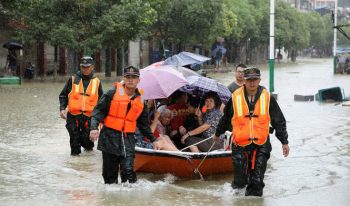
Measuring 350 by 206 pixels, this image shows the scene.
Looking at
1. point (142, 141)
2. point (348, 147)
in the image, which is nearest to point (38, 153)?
point (142, 141)

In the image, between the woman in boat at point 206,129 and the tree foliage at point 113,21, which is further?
the tree foliage at point 113,21

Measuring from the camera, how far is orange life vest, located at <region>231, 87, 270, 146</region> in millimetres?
8555

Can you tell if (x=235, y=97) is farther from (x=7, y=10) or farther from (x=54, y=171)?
(x=7, y=10)

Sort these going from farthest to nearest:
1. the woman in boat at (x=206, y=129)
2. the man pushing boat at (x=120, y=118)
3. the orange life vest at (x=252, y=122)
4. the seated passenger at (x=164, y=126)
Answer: the woman in boat at (x=206, y=129) → the seated passenger at (x=164, y=126) → the man pushing boat at (x=120, y=118) → the orange life vest at (x=252, y=122)

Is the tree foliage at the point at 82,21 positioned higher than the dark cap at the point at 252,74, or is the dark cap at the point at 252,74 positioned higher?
the tree foliage at the point at 82,21

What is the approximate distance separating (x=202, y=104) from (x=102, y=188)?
2990mm

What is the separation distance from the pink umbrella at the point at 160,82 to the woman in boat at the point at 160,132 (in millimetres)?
511

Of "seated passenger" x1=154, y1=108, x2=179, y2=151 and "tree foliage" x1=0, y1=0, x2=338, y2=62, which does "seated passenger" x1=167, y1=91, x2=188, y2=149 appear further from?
"tree foliage" x1=0, y1=0, x2=338, y2=62

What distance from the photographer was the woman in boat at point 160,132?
1062 cm

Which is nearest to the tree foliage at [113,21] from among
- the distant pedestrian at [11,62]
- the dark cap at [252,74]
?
the distant pedestrian at [11,62]

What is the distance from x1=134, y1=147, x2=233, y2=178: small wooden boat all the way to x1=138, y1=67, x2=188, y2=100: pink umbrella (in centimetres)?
92

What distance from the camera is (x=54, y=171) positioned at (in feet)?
36.2

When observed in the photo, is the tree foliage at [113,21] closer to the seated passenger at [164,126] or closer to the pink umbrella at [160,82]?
the seated passenger at [164,126]

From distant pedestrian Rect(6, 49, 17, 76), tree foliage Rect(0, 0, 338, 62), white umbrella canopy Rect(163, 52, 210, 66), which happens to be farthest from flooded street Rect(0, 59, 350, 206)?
distant pedestrian Rect(6, 49, 17, 76)
